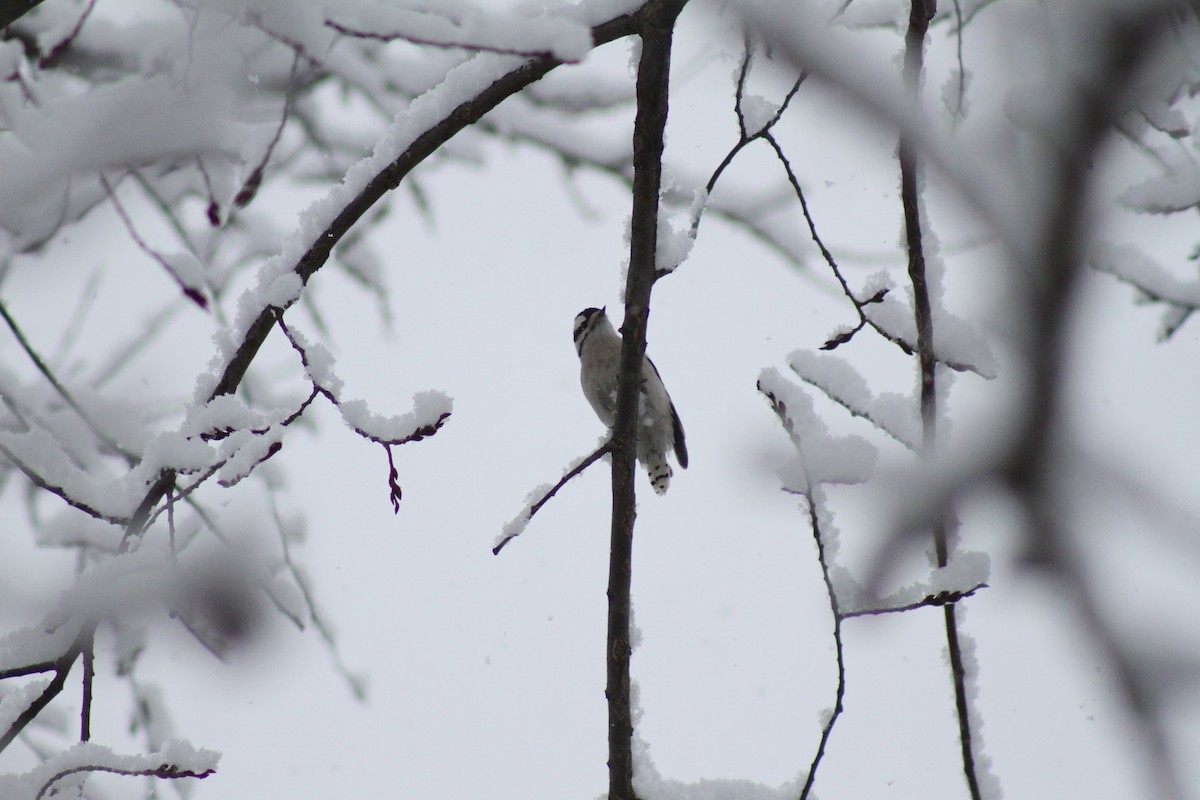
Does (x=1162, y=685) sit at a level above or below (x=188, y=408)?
below

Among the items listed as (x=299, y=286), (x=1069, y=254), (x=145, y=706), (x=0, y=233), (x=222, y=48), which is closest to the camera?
(x=1069, y=254)

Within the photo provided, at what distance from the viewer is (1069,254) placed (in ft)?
1.93

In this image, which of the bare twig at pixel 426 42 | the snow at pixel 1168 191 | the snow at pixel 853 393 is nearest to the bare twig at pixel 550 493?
the snow at pixel 853 393

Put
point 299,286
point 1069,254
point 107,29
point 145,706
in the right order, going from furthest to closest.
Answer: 1. point 145,706
2. point 107,29
3. point 299,286
4. point 1069,254

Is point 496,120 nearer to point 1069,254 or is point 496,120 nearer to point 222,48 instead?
point 222,48

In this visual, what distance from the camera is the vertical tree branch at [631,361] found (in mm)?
1910

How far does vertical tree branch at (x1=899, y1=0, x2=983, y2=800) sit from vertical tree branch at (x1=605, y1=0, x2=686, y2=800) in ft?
1.41

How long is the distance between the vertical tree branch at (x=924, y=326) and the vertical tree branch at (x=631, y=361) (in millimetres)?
429

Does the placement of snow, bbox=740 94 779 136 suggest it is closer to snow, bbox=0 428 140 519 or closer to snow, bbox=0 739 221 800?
snow, bbox=0 428 140 519

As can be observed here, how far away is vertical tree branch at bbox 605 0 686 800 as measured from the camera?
1.91m

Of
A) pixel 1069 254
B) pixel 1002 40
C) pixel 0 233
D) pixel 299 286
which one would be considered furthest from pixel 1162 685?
pixel 0 233

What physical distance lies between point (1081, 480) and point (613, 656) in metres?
1.40

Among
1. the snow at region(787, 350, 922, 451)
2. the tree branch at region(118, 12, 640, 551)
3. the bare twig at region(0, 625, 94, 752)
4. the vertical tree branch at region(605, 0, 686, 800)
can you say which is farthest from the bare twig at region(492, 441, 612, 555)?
the bare twig at region(0, 625, 94, 752)

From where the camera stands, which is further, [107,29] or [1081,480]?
[107,29]
